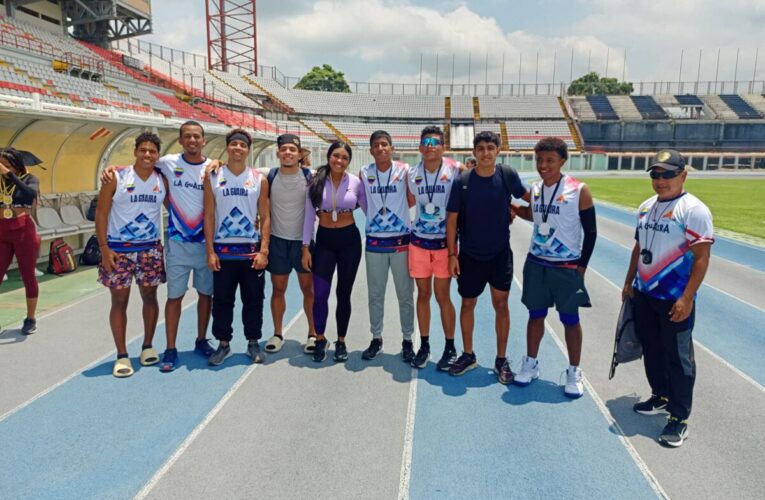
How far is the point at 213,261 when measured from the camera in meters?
4.52

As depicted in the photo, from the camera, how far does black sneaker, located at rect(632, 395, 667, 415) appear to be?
378cm

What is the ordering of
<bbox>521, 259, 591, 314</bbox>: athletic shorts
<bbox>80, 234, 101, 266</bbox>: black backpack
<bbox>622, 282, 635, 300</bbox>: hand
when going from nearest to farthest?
<bbox>622, 282, 635, 300</bbox>: hand, <bbox>521, 259, 591, 314</bbox>: athletic shorts, <bbox>80, 234, 101, 266</bbox>: black backpack

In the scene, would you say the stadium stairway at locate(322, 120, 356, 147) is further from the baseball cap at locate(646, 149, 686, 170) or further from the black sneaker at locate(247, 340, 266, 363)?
the baseball cap at locate(646, 149, 686, 170)

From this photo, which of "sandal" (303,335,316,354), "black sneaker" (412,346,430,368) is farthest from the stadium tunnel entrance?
"black sneaker" (412,346,430,368)

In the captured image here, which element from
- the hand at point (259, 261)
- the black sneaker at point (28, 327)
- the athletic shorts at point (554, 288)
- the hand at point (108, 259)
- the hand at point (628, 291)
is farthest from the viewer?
the black sneaker at point (28, 327)

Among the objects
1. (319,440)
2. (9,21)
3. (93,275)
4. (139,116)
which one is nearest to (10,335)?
(93,275)

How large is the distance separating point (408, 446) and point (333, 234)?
210 cm

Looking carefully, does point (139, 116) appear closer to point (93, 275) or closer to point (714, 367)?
point (93, 275)

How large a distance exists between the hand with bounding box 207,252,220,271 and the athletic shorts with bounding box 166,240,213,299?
0.62ft

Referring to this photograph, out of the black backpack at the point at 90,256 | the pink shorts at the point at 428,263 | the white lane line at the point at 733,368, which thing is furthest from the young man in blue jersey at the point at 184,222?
the black backpack at the point at 90,256

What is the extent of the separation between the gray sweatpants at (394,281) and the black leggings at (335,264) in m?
0.17

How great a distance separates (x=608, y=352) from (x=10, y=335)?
625cm

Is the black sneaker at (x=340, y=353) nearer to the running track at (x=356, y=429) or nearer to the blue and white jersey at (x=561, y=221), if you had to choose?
the running track at (x=356, y=429)

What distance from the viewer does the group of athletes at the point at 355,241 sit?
4039 mm
